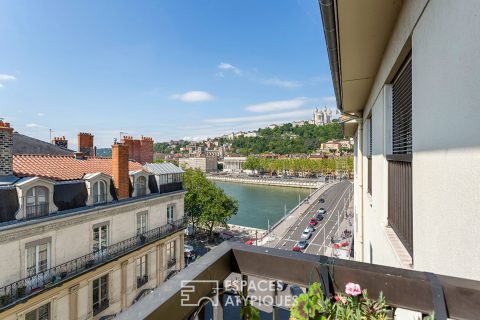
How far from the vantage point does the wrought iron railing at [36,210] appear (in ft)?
22.7

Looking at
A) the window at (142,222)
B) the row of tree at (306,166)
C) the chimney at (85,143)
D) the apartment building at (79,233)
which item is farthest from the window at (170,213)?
the row of tree at (306,166)

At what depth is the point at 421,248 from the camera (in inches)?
61.9

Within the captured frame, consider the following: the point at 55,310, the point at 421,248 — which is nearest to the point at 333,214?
the point at 55,310

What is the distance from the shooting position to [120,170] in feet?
32.4

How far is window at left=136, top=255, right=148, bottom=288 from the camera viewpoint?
10375 millimetres

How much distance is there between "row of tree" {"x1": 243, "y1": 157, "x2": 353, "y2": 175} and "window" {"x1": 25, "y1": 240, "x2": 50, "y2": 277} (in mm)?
64633

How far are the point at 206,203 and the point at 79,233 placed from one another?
57.3ft

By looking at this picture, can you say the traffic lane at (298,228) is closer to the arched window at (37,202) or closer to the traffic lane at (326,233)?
the traffic lane at (326,233)

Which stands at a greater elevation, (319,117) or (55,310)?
(319,117)

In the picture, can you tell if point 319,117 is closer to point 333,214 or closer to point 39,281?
point 333,214

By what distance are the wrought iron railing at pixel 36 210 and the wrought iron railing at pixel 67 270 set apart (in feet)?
4.82

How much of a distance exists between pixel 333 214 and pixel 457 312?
113 feet

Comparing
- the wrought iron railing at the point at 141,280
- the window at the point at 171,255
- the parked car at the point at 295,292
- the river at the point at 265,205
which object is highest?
the parked car at the point at 295,292

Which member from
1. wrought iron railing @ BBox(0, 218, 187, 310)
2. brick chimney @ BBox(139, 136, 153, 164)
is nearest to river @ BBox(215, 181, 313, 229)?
brick chimney @ BBox(139, 136, 153, 164)
